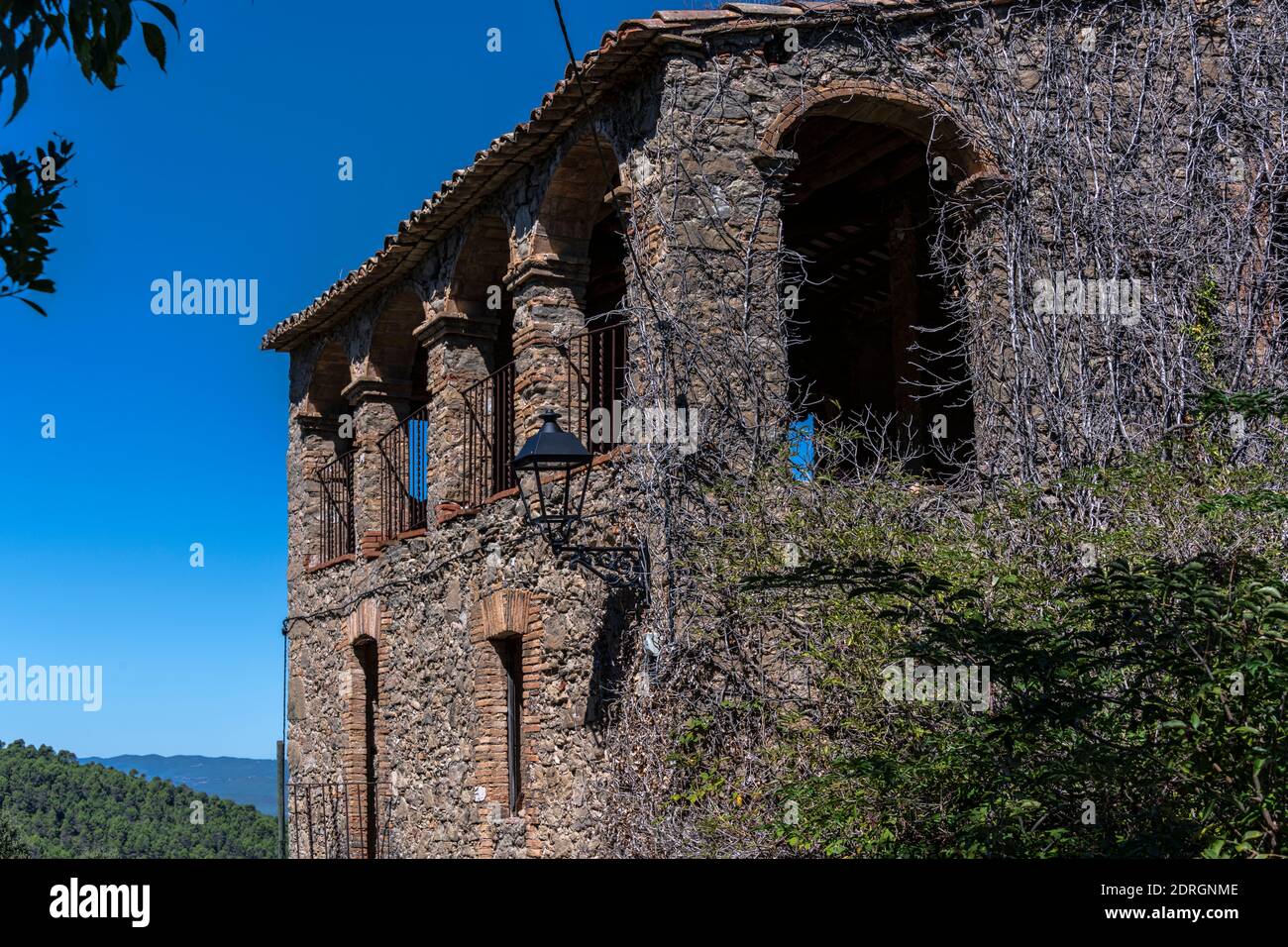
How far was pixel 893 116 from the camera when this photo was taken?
9.50 meters

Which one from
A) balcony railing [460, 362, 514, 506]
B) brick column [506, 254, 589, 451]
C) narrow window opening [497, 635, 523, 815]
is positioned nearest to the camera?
brick column [506, 254, 589, 451]

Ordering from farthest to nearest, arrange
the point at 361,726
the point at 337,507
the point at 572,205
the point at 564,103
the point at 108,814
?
1. the point at 108,814
2. the point at 337,507
3. the point at 361,726
4. the point at 572,205
5. the point at 564,103

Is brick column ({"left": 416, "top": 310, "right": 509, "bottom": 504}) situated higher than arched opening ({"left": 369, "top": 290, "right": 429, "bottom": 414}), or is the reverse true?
arched opening ({"left": 369, "top": 290, "right": 429, "bottom": 414})

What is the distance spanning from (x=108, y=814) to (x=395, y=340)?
15.2 metres

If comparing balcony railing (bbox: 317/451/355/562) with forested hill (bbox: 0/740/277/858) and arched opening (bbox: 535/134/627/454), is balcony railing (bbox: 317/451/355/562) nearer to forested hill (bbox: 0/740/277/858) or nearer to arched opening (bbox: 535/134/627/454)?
arched opening (bbox: 535/134/627/454)

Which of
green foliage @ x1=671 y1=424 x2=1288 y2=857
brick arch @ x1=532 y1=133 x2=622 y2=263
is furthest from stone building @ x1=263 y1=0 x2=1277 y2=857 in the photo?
green foliage @ x1=671 y1=424 x2=1288 y2=857

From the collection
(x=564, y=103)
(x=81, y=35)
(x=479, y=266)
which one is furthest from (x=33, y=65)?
(x=479, y=266)

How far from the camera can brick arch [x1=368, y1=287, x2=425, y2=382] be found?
44.6 ft

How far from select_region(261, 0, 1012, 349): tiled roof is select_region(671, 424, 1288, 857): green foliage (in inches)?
115

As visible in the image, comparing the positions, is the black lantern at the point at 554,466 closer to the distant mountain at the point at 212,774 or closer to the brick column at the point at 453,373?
the brick column at the point at 453,373

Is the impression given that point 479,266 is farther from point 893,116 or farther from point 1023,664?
point 1023,664

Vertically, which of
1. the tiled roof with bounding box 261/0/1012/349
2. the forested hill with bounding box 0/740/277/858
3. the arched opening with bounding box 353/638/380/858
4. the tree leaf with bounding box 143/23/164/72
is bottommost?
the forested hill with bounding box 0/740/277/858

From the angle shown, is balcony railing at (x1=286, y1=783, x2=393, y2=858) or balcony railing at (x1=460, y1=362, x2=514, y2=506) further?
balcony railing at (x1=286, y1=783, x2=393, y2=858)
